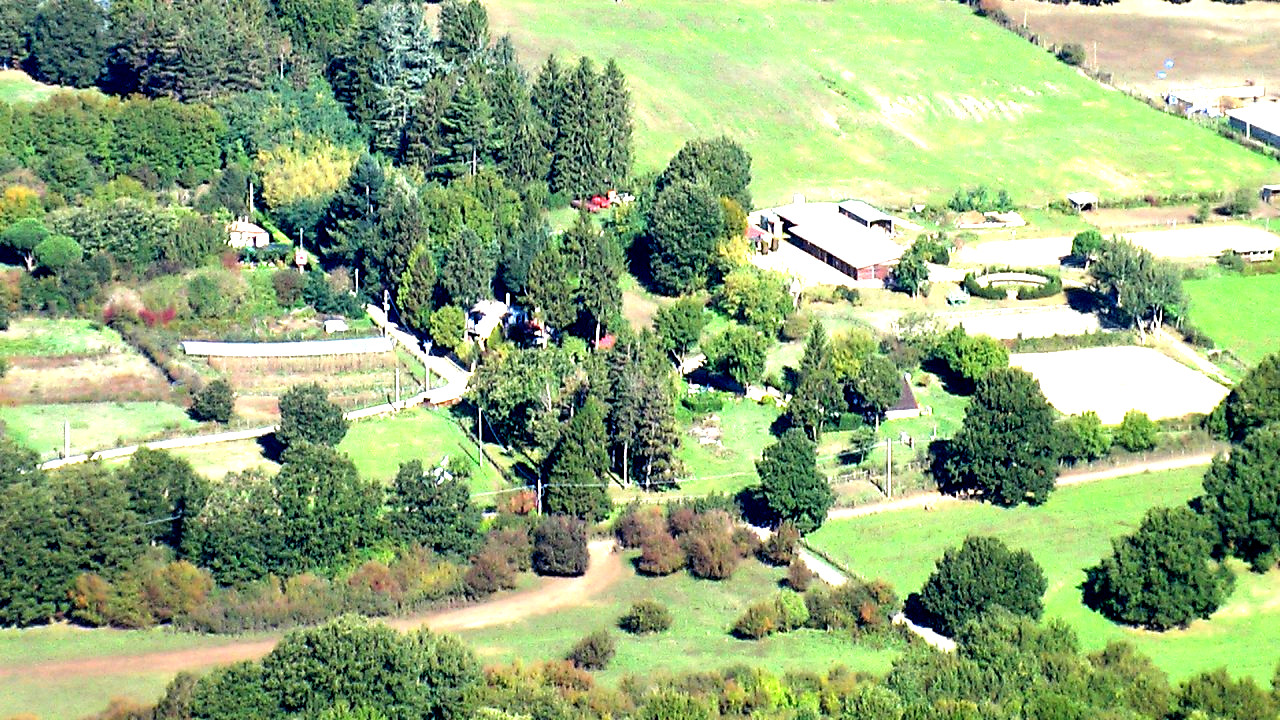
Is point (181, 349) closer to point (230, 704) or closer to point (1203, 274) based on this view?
point (230, 704)

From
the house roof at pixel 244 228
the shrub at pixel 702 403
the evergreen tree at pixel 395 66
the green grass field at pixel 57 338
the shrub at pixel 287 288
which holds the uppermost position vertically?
the evergreen tree at pixel 395 66

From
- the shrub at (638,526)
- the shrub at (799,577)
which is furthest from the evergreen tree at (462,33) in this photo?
the shrub at (799,577)

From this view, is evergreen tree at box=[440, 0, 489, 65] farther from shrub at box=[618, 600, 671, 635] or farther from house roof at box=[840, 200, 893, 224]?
shrub at box=[618, 600, 671, 635]

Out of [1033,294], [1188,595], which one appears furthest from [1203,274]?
[1188,595]

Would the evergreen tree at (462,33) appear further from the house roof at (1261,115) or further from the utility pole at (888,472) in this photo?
the house roof at (1261,115)

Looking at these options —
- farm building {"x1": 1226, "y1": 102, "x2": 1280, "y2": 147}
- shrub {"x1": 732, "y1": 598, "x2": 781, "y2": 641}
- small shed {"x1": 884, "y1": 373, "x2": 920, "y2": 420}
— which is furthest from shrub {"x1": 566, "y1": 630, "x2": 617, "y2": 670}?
farm building {"x1": 1226, "y1": 102, "x2": 1280, "y2": 147}

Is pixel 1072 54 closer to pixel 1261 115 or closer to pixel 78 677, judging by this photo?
pixel 1261 115
